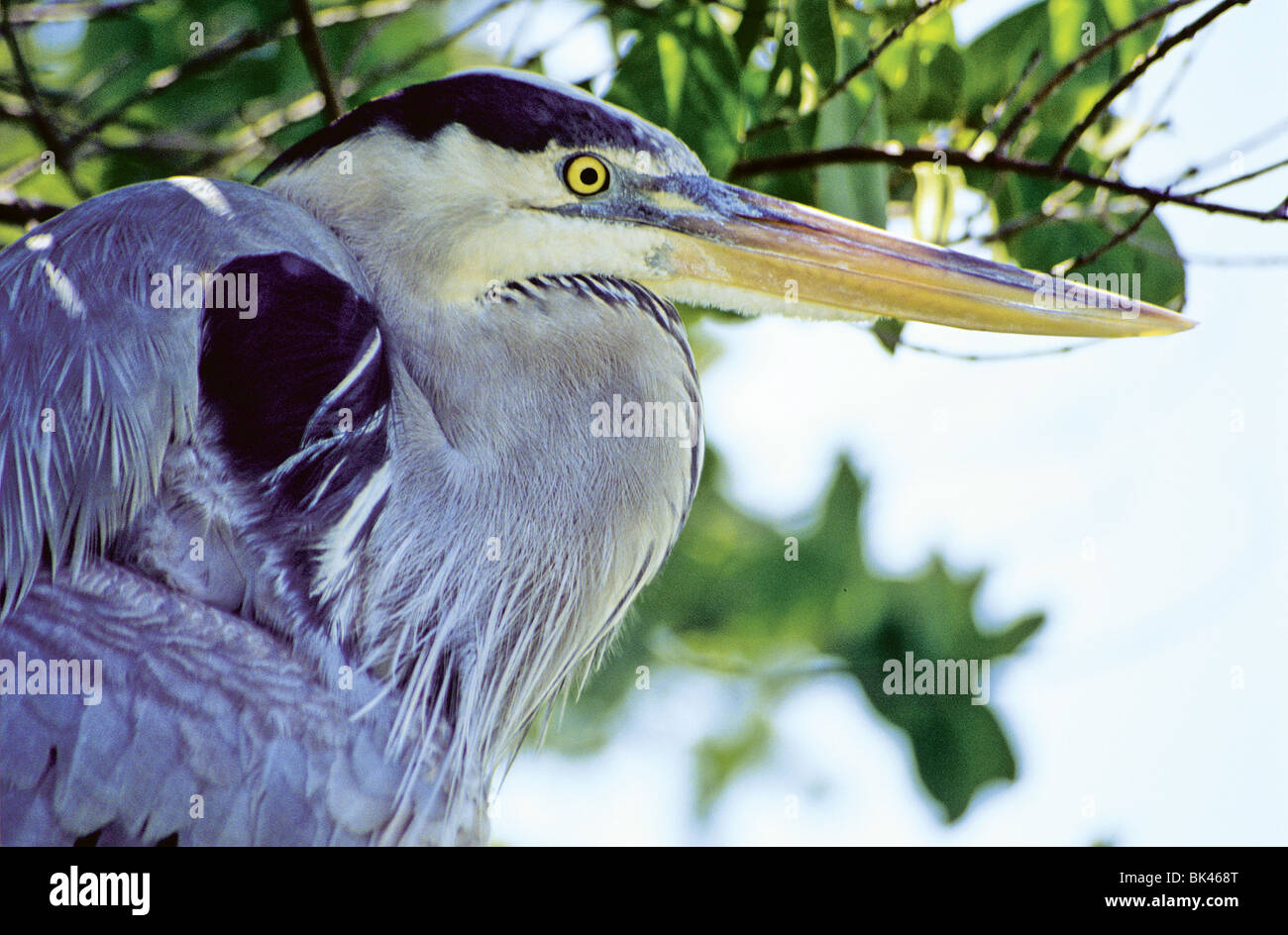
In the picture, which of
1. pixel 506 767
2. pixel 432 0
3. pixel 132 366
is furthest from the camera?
pixel 432 0

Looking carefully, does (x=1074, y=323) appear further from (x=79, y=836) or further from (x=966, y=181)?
(x=79, y=836)

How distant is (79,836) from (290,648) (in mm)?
361

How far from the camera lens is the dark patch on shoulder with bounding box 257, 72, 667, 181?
80.3 inches

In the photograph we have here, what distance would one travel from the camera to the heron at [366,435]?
1807 millimetres

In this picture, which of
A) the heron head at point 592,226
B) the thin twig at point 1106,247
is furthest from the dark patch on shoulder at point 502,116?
Result: the thin twig at point 1106,247

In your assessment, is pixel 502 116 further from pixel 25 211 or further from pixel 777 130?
pixel 25 211

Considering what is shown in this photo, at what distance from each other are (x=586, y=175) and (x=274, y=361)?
550 millimetres

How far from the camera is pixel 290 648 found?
6.29 ft

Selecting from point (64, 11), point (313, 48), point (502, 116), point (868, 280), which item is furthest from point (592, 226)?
Answer: point (64, 11)

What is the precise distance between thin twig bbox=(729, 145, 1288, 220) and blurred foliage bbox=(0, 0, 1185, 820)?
48 mm

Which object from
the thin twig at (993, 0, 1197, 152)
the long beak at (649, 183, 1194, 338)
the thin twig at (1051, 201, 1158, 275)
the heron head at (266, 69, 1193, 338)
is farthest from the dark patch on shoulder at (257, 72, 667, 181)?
the thin twig at (1051, 201, 1158, 275)

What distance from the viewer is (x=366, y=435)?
1.99 m

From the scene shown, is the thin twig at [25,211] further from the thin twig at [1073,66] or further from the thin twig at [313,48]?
the thin twig at [1073,66]
